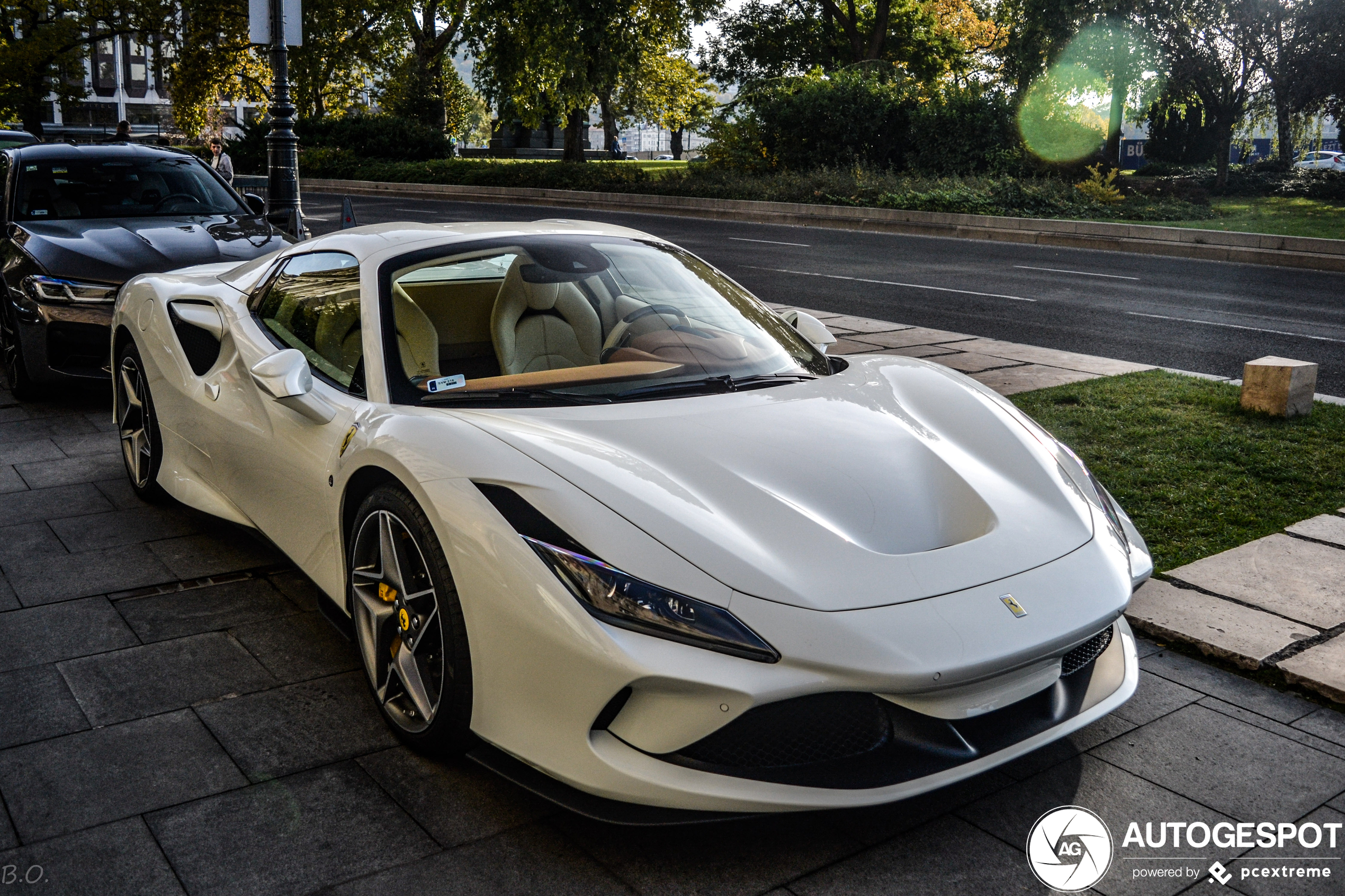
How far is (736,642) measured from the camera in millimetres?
2287

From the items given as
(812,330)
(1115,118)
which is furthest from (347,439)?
(1115,118)

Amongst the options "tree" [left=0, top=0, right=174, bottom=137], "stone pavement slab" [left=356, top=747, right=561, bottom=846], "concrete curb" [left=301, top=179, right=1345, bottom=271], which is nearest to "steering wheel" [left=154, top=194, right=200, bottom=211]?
"stone pavement slab" [left=356, top=747, right=561, bottom=846]

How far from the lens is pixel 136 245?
22.6ft

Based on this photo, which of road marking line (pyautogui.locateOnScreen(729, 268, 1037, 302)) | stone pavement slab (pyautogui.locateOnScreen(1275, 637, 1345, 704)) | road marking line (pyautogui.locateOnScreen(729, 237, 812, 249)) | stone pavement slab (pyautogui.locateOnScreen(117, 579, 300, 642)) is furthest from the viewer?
road marking line (pyautogui.locateOnScreen(729, 237, 812, 249))

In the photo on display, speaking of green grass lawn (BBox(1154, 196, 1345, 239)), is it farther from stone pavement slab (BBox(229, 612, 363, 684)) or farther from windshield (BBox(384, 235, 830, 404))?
stone pavement slab (BBox(229, 612, 363, 684))

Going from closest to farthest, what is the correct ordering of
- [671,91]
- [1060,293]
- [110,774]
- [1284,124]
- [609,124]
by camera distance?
[110,774] → [1060,293] → [1284,124] → [671,91] → [609,124]

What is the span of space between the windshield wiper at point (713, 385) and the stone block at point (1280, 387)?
13.3 ft

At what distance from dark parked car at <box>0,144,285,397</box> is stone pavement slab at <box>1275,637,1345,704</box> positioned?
598 centimetres

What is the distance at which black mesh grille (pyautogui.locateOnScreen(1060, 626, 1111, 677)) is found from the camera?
2.68m

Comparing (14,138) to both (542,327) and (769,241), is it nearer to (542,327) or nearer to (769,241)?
(769,241)

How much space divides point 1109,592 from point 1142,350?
687 centimetres

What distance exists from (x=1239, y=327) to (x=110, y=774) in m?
10.1

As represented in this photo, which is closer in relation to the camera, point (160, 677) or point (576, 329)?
point (160, 677)

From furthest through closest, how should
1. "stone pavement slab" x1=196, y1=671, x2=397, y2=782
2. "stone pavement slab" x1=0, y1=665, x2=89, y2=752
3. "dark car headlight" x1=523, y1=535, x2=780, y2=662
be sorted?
"stone pavement slab" x1=0, y1=665, x2=89, y2=752 < "stone pavement slab" x1=196, y1=671, x2=397, y2=782 < "dark car headlight" x1=523, y1=535, x2=780, y2=662
